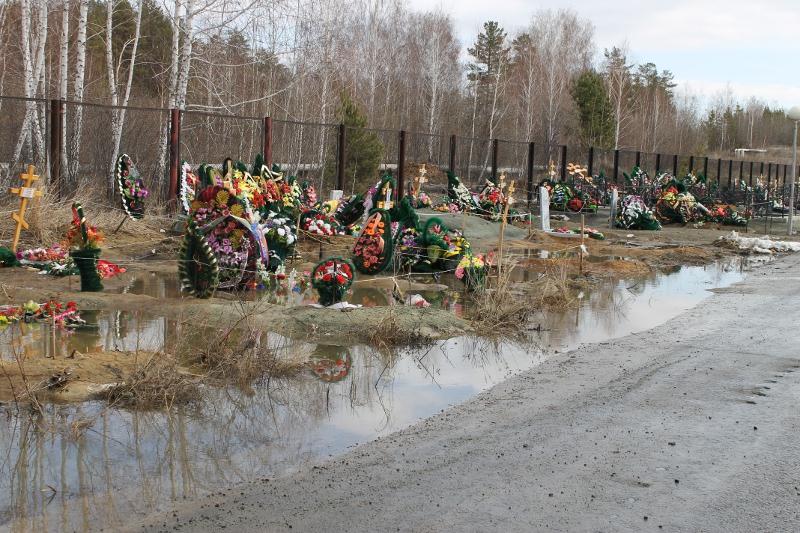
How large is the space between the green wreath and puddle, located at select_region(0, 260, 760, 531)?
0.93m

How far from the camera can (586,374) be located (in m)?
7.73

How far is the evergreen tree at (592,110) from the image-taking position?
5681 cm

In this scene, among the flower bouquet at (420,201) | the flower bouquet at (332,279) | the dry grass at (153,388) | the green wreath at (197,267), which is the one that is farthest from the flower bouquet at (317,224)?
the dry grass at (153,388)

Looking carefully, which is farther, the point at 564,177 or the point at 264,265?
the point at 564,177

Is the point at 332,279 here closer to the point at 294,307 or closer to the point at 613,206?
the point at 294,307

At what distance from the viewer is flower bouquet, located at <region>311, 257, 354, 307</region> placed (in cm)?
978

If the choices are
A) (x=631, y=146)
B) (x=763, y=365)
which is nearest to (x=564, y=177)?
(x=763, y=365)

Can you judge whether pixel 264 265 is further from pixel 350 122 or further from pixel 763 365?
pixel 350 122

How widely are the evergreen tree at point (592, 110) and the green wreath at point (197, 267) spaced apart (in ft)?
159

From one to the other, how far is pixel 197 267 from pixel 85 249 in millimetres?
1127

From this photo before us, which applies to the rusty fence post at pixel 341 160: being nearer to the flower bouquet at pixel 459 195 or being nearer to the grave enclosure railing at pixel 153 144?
the grave enclosure railing at pixel 153 144

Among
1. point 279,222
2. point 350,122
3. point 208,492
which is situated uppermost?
point 350,122

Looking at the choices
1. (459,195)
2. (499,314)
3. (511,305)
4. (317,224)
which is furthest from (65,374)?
(459,195)

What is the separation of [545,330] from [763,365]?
2.19m
